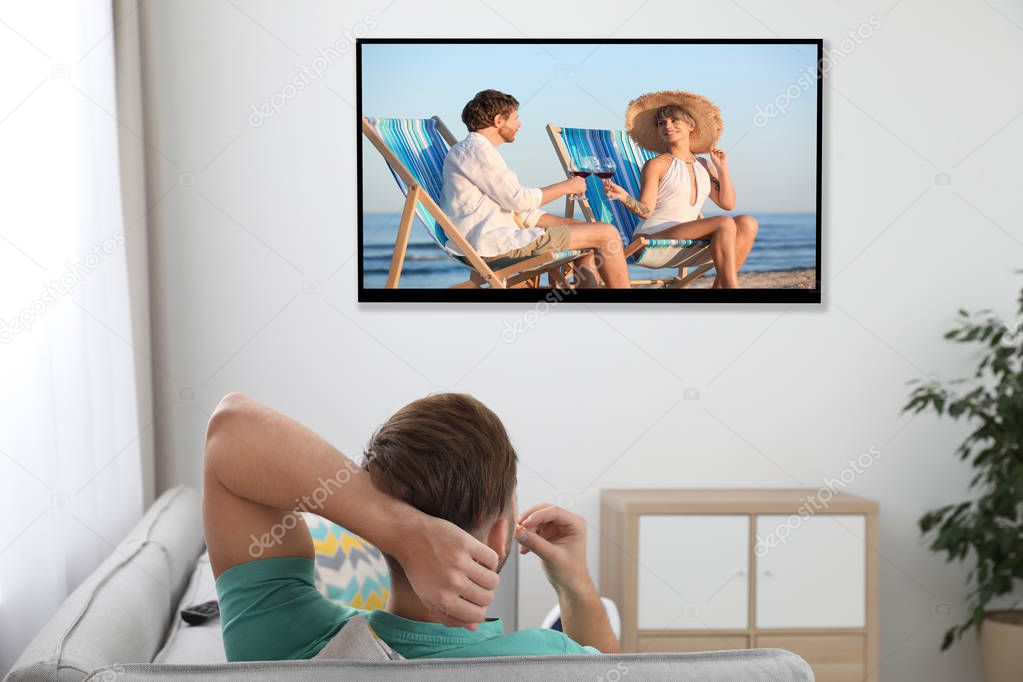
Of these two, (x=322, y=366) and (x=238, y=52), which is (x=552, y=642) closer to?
(x=322, y=366)

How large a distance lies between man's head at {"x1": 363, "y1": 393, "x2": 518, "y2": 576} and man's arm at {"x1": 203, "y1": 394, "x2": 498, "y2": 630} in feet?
0.08

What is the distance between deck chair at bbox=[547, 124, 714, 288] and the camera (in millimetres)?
3123

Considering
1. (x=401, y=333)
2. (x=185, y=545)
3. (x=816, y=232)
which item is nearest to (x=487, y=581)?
(x=185, y=545)

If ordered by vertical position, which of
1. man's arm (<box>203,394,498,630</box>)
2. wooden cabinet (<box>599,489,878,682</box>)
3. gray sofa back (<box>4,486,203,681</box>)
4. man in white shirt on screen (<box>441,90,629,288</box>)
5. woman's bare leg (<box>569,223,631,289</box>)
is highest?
man in white shirt on screen (<box>441,90,629,288</box>)

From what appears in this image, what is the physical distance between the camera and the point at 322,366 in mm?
3135

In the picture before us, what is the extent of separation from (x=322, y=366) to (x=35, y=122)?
1.25m

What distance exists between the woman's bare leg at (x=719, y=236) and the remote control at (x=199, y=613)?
5.99 ft

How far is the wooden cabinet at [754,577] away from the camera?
9.57ft

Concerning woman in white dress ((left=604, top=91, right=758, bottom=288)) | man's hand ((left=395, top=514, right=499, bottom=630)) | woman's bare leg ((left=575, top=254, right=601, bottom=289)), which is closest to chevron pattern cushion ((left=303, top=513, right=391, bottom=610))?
woman's bare leg ((left=575, top=254, right=601, bottom=289))

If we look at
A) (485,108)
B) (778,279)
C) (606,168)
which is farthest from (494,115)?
(778,279)

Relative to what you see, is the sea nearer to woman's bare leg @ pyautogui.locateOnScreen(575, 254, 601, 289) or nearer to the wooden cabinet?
woman's bare leg @ pyautogui.locateOnScreen(575, 254, 601, 289)

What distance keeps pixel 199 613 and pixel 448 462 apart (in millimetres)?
1264

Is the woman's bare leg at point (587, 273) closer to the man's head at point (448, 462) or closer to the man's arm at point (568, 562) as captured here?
the man's arm at point (568, 562)

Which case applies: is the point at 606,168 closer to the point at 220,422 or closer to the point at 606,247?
the point at 606,247
